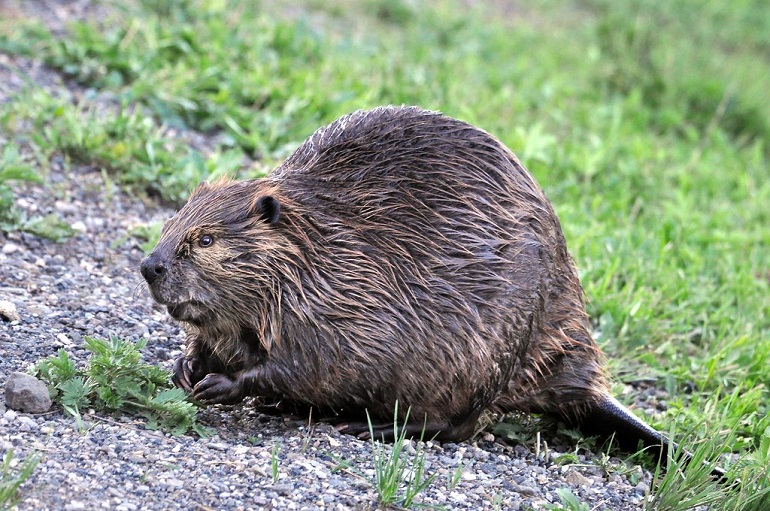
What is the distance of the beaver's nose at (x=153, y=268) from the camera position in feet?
9.94

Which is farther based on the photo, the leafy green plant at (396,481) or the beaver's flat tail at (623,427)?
the beaver's flat tail at (623,427)

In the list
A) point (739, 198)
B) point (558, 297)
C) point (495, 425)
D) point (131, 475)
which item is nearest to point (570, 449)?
point (495, 425)

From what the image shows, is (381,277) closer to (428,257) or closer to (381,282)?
(381,282)

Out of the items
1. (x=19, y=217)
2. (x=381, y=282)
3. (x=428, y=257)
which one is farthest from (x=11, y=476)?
(x=19, y=217)

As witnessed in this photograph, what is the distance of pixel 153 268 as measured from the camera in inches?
119

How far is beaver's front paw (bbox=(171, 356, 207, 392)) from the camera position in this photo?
10.5 feet

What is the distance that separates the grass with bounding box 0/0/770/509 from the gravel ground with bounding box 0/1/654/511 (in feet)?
1.25

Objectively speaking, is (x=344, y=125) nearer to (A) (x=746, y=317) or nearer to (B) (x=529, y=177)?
(B) (x=529, y=177)

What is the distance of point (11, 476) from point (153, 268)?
79 centimetres

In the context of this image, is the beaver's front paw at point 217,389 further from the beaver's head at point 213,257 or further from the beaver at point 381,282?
the beaver's head at point 213,257

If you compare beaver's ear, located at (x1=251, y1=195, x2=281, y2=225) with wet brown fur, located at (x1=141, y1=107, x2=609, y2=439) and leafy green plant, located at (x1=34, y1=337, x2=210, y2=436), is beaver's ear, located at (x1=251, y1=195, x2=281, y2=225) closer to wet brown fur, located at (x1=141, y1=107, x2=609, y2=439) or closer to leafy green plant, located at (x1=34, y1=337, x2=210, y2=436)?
wet brown fur, located at (x1=141, y1=107, x2=609, y2=439)

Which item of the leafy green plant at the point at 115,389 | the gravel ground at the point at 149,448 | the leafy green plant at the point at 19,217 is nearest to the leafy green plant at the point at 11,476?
the gravel ground at the point at 149,448

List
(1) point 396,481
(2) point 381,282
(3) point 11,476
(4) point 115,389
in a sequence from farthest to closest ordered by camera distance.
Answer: (2) point 381,282
(4) point 115,389
(1) point 396,481
(3) point 11,476

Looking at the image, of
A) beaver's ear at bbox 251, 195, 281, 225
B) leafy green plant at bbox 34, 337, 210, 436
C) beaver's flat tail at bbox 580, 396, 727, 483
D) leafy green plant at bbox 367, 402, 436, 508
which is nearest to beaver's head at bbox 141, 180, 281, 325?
beaver's ear at bbox 251, 195, 281, 225
